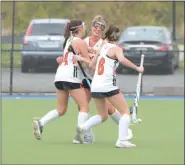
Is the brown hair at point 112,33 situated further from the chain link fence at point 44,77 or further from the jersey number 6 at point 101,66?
the chain link fence at point 44,77

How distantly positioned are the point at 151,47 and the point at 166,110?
6.52m

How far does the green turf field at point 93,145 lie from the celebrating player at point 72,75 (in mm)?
464

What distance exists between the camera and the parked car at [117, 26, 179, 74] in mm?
21406

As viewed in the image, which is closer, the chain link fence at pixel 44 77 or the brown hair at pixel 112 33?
the brown hair at pixel 112 33

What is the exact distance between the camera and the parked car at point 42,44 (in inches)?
842

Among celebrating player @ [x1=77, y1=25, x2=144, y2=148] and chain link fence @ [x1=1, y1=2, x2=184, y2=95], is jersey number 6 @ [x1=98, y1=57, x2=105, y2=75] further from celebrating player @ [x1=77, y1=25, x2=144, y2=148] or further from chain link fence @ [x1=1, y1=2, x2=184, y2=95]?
chain link fence @ [x1=1, y1=2, x2=184, y2=95]

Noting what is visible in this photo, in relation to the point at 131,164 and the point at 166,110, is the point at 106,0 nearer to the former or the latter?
the point at 166,110

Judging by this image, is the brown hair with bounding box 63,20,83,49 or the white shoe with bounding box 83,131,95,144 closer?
the brown hair with bounding box 63,20,83,49

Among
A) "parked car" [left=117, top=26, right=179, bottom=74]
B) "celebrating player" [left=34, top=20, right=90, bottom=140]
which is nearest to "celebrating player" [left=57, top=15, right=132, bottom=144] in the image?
"celebrating player" [left=34, top=20, right=90, bottom=140]

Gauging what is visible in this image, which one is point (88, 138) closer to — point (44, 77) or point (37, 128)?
point (37, 128)

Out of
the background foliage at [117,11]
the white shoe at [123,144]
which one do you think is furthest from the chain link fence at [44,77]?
the white shoe at [123,144]

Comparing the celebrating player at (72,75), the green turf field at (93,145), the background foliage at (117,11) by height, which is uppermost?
the background foliage at (117,11)

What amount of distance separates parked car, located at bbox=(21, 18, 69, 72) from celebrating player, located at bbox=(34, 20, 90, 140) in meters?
10.1

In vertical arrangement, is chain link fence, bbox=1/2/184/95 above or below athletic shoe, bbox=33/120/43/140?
above
